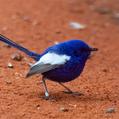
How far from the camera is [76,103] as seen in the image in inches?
289

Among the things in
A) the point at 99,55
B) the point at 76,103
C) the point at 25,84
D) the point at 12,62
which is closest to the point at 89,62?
the point at 99,55

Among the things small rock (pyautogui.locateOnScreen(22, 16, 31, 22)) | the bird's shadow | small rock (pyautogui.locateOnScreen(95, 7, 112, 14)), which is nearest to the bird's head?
the bird's shadow

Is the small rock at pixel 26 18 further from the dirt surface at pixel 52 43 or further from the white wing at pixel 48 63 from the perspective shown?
the white wing at pixel 48 63

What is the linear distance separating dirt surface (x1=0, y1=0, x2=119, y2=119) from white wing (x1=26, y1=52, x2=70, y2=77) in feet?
1.21

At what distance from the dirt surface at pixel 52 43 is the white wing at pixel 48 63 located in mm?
368

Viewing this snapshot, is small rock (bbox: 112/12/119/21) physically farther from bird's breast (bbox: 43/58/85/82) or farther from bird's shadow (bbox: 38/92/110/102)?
bird's breast (bbox: 43/58/85/82)

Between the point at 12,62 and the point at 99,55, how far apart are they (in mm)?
2082

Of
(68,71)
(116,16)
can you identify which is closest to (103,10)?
(116,16)

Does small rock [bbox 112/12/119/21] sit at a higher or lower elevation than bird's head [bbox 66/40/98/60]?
lower

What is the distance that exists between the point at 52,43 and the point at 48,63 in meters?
3.78

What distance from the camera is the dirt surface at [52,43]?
697 centimetres

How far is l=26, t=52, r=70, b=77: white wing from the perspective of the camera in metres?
7.30

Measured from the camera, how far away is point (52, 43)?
11102mm

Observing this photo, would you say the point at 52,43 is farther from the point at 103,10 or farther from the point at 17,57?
the point at 103,10
